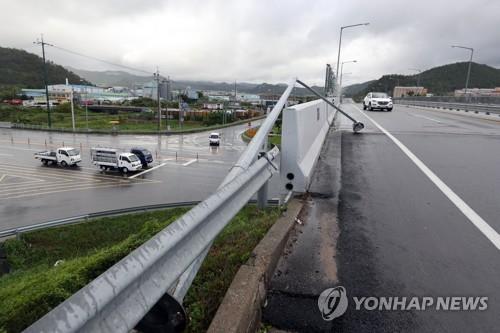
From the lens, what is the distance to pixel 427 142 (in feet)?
34.9

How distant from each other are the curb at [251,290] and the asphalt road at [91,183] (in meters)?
18.7

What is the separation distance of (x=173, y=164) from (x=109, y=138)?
78.9 feet

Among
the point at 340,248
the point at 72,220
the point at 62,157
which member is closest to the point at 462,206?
the point at 340,248

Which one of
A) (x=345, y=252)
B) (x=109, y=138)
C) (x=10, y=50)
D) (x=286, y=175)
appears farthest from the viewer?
(x=10, y=50)

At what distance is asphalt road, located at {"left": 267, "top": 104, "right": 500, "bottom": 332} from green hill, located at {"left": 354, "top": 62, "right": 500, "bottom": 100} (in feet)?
366

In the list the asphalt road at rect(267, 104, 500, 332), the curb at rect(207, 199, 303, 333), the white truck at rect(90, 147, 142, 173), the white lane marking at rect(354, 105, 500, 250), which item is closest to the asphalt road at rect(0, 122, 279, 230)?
the white truck at rect(90, 147, 142, 173)

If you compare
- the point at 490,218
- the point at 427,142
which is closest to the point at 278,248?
the point at 490,218

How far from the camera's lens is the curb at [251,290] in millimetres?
2127

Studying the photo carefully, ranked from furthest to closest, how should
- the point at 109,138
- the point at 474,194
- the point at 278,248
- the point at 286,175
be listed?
1. the point at 109,138
2. the point at 474,194
3. the point at 286,175
4. the point at 278,248

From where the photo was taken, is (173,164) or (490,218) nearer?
(490,218)

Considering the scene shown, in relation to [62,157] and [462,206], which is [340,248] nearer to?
[462,206]

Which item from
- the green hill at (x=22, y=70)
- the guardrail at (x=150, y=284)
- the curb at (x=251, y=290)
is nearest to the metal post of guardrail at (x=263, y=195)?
the curb at (x=251, y=290)

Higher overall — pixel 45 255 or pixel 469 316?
pixel 469 316

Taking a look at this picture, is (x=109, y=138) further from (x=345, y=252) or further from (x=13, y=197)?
(x=345, y=252)
